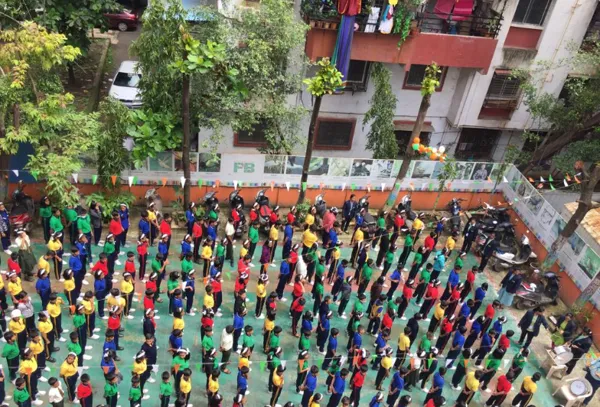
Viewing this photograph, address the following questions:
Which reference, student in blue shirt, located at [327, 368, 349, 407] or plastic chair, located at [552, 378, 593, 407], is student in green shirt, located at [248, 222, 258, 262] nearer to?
student in blue shirt, located at [327, 368, 349, 407]

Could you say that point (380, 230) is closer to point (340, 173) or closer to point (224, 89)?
point (340, 173)

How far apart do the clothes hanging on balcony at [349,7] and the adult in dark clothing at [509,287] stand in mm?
7113

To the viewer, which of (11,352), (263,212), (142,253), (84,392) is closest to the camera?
(84,392)

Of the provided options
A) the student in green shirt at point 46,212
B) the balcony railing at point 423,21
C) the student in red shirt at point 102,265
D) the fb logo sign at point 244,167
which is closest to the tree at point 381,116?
the balcony railing at point 423,21

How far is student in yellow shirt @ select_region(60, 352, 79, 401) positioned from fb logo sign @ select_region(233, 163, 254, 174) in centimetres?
667

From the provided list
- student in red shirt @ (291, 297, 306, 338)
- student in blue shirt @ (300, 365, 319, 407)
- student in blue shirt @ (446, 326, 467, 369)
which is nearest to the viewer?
student in blue shirt @ (300, 365, 319, 407)

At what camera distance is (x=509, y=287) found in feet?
42.8

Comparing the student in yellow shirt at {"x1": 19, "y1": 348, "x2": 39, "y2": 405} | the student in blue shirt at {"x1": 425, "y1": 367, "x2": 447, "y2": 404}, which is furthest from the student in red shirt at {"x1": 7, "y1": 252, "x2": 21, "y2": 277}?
the student in blue shirt at {"x1": 425, "y1": 367, "x2": 447, "y2": 404}

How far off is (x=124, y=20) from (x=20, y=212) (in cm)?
1167

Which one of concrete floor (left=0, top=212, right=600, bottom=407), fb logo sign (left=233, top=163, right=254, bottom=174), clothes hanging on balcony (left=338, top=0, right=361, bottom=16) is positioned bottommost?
concrete floor (left=0, top=212, right=600, bottom=407)

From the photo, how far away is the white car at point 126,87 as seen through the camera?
17.1 meters

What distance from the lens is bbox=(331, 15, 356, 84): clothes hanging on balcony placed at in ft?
45.8

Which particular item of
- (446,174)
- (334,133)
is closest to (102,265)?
(334,133)

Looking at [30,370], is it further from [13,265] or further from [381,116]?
[381,116]
